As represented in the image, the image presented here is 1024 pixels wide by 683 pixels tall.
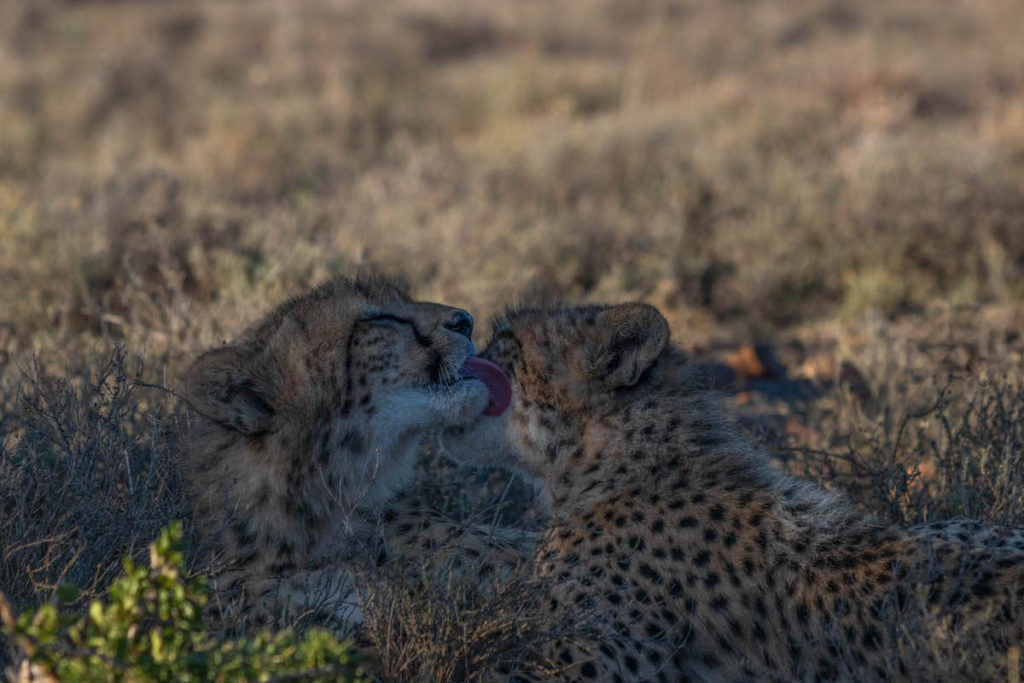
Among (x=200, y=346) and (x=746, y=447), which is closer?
(x=746, y=447)

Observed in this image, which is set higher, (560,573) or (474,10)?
(474,10)

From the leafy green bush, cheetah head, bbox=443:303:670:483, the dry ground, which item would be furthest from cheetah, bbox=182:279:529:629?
the leafy green bush

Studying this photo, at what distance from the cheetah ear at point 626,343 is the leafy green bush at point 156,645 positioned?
1.31 meters

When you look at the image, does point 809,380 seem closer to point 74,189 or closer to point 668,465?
point 668,465

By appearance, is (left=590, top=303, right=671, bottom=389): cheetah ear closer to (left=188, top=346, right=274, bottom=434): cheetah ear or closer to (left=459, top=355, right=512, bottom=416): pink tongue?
(left=459, top=355, right=512, bottom=416): pink tongue

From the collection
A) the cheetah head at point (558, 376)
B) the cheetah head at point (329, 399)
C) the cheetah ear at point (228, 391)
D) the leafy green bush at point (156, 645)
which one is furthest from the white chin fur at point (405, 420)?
the leafy green bush at point (156, 645)

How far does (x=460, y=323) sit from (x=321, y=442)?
0.56m

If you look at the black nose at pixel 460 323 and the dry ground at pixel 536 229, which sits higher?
the black nose at pixel 460 323

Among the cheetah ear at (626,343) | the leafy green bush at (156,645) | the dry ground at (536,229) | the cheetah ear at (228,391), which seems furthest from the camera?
the dry ground at (536,229)

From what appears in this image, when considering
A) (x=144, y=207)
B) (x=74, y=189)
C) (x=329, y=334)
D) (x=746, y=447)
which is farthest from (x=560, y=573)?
(x=74, y=189)

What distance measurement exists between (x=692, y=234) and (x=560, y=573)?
4.74 metres

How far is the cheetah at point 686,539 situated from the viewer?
253 cm

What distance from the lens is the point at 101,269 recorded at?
5.51 m

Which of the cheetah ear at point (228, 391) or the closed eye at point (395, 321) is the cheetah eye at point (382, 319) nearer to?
the closed eye at point (395, 321)
